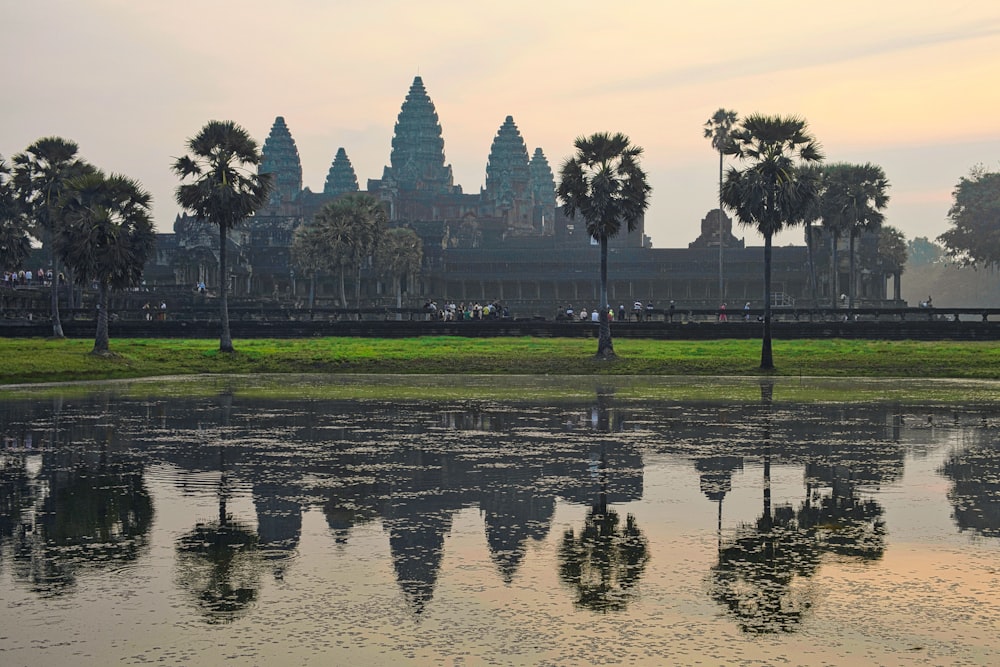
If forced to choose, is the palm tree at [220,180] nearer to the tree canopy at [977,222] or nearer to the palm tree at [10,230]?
the palm tree at [10,230]

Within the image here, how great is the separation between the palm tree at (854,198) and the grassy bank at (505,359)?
31801 mm

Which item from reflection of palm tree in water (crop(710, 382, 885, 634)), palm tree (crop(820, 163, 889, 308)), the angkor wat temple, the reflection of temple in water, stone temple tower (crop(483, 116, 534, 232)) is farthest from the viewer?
stone temple tower (crop(483, 116, 534, 232))

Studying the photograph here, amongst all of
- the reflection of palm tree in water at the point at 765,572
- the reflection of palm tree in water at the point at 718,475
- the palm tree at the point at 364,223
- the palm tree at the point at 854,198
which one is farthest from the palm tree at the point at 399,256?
the reflection of palm tree in water at the point at 765,572

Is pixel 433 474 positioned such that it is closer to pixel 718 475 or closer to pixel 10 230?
pixel 718 475

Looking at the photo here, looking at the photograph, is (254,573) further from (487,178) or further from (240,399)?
(487,178)

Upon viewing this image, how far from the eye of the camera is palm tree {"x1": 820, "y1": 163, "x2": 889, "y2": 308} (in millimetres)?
84312

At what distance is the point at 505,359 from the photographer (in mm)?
46281

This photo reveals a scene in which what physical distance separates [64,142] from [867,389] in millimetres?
43777

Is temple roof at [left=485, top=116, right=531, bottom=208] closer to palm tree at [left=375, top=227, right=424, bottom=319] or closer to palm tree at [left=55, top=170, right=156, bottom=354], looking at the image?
palm tree at [left=375, top=227, right=424, bottom=319]

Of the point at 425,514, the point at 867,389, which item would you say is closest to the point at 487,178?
the point at 867,389

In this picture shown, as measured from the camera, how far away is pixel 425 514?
47.3ft

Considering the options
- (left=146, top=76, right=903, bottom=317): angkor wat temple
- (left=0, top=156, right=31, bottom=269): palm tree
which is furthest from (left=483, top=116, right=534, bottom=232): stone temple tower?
(left=0, top=156, right=31, bottom=269): palm tree

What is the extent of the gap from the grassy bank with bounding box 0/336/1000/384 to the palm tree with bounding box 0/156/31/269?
1343cm

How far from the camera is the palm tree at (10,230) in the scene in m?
65.8
